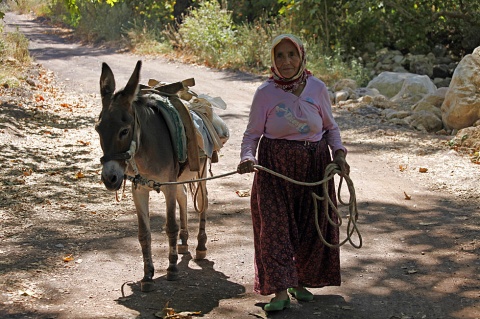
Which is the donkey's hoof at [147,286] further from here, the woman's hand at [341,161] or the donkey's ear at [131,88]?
the woman's hand at [341,161]

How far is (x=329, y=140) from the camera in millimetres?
5406

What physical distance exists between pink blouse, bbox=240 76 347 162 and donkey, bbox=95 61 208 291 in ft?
2.98

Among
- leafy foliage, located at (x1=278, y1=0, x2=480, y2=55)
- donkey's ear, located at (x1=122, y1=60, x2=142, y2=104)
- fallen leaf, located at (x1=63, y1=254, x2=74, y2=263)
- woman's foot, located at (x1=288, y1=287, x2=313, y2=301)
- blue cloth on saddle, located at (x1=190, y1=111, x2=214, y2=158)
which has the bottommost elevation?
fallen leaf, located at (x1=63, y1=254, x2=74, y2=263)

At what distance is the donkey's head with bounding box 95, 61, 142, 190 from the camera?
520cm

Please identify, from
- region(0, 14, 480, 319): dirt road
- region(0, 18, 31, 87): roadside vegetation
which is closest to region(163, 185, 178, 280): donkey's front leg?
region(0, 14, 480, 319): dirt road

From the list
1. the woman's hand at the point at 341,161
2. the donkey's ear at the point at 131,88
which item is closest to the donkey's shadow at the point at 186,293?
the woman's hand at the point at 341,161

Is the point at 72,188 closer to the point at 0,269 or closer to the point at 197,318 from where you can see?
the point at 0,269

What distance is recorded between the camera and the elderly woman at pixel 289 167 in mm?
5156

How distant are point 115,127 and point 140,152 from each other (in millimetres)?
495

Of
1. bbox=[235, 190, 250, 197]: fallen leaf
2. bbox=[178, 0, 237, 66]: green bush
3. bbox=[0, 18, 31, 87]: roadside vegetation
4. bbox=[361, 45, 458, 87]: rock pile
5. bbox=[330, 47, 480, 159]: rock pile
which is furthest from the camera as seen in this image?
bbox=[178, 0, 237, 66]: green bush

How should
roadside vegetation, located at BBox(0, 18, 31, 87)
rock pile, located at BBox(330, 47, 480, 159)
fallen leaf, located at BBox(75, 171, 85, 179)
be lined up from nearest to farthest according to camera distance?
1. fallen leaf, located at BBox(75, 171, 85, 179)
2. rock pile, located at BBox(330, 47, 480, 159)
3. roadside vegetation, located at BBox(0, 18, 31, 87)

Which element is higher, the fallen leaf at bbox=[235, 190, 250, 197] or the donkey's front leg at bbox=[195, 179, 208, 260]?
the donkey's front leg at bbox=[195, 179, 208, 260]

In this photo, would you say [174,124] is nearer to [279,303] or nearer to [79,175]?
[279,303]

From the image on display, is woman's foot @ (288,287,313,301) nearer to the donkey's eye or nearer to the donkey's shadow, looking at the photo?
the donkey's shadow
